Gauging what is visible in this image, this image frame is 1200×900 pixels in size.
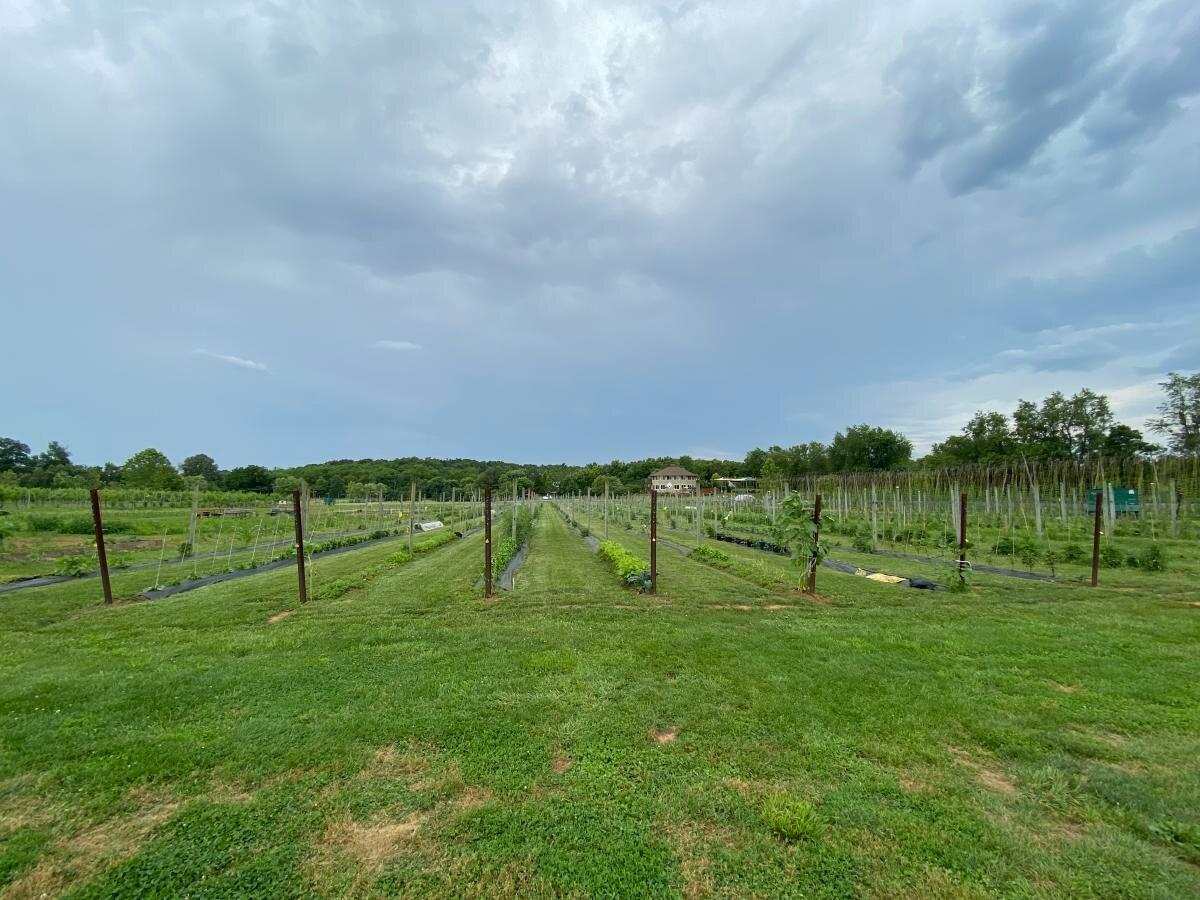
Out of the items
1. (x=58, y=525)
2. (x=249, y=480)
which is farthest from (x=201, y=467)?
(x=58, y=525)

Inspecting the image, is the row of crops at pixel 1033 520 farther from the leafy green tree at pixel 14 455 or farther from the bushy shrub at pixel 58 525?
the leafy green tree at pixel 14 455

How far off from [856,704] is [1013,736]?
1.06m

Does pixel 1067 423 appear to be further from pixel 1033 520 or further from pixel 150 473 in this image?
pixel 150 473

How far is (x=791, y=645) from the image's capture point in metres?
Answer: 6.13

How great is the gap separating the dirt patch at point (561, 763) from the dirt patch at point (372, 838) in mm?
871

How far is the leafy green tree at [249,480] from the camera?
3071 inches

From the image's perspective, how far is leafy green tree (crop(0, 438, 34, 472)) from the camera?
66.0 m

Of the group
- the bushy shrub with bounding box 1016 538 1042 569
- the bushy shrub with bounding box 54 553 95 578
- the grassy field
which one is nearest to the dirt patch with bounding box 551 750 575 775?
the grassy field

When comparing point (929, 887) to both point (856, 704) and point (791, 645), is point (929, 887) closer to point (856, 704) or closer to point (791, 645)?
point (856, 704)

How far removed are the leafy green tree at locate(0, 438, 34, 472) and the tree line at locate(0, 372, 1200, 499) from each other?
4.9 inches

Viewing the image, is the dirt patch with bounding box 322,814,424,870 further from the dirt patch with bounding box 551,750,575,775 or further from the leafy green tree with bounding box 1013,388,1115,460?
the leafy green tree with bounding box 1013,388,1115,460

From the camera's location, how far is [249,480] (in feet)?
261

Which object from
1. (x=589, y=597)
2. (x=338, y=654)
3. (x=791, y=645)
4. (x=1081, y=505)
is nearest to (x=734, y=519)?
(x=1081, y=505)

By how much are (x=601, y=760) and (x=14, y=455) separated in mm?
101773
